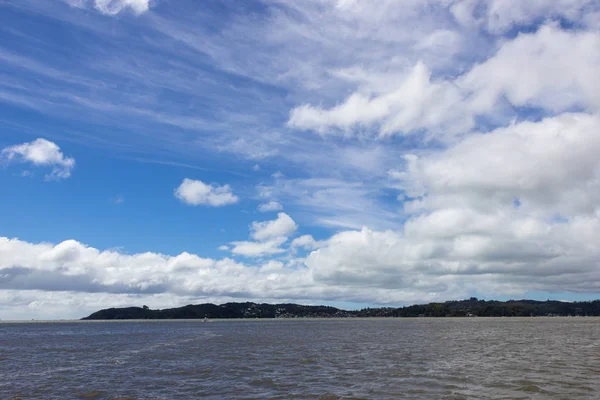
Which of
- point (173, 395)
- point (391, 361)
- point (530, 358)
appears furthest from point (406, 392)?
point (530, 358)

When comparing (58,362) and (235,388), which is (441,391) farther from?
(58,362)

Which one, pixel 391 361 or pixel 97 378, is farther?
pixel 391 361

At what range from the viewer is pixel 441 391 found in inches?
1246

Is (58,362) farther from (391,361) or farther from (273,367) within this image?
(391,361)

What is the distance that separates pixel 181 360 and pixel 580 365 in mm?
45694

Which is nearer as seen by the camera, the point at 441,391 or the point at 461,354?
the point at 441,391

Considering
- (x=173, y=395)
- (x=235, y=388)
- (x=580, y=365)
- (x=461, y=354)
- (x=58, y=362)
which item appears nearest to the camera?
(x=173, y=395)

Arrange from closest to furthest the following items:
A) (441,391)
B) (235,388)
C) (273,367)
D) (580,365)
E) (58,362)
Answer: (441,391)
(235,388)
(580,365)
(273,367)
(58,362)

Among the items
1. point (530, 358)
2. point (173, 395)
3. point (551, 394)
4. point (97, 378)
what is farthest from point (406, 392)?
point (97, 378)

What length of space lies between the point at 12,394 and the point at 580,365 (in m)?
50.0

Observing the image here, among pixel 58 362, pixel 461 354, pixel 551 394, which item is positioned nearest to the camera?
pixel 551 394

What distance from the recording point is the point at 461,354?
57.9 metres

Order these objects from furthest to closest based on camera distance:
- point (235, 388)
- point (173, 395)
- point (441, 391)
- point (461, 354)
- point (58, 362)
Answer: point (58, 362), point (461, 354), point (235, 388), point (173, 395), point (441, 391)

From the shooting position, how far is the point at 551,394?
97.2 ft
